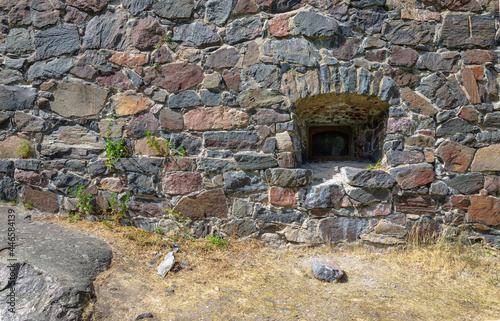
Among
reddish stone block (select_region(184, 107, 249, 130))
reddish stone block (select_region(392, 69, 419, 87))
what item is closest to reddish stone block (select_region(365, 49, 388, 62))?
reddish stone block (select_region(392, 69, 419, 87))

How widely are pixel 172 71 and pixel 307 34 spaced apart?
4.62ft

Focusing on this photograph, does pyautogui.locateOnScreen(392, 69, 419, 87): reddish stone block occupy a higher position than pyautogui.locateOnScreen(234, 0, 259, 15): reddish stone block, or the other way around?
pyautogui.locateOnScreen(234, 0, 259, 15): reddish stone block

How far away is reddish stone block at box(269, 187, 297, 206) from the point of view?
2670 mm

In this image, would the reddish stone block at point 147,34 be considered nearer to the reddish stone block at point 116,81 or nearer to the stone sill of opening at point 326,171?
the reddish stone block at point 116,81

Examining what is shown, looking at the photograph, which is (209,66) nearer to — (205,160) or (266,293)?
(205,160)

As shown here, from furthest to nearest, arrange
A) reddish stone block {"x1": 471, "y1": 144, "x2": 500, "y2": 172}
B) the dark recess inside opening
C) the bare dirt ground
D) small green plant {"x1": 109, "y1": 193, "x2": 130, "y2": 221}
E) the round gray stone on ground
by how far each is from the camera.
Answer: the dark recess inside opening, small green plant {"x1": 109, "y1": 193, "x2": 130, "y2": 221}, reddish stone block {"x1": 471, "y1": 144, "x2": 500, "y2": 172}, the round gray stone on ground, the bare dirt ground

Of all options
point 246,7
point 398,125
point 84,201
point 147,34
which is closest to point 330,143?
point 398,125

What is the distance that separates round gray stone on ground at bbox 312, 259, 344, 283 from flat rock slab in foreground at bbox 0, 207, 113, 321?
5.43 feet

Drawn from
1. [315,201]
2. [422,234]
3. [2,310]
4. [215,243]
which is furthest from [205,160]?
[422,234]

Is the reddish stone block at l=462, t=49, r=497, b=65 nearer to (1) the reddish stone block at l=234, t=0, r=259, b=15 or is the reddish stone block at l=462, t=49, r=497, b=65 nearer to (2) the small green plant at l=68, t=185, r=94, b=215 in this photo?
(1) the reddish stone block at l=234, t=0, r=259, b=15

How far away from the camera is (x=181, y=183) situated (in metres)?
2.80

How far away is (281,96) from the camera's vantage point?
2.67 m

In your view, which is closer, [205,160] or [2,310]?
[2,310]

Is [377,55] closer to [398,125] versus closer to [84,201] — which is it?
[398,125]
